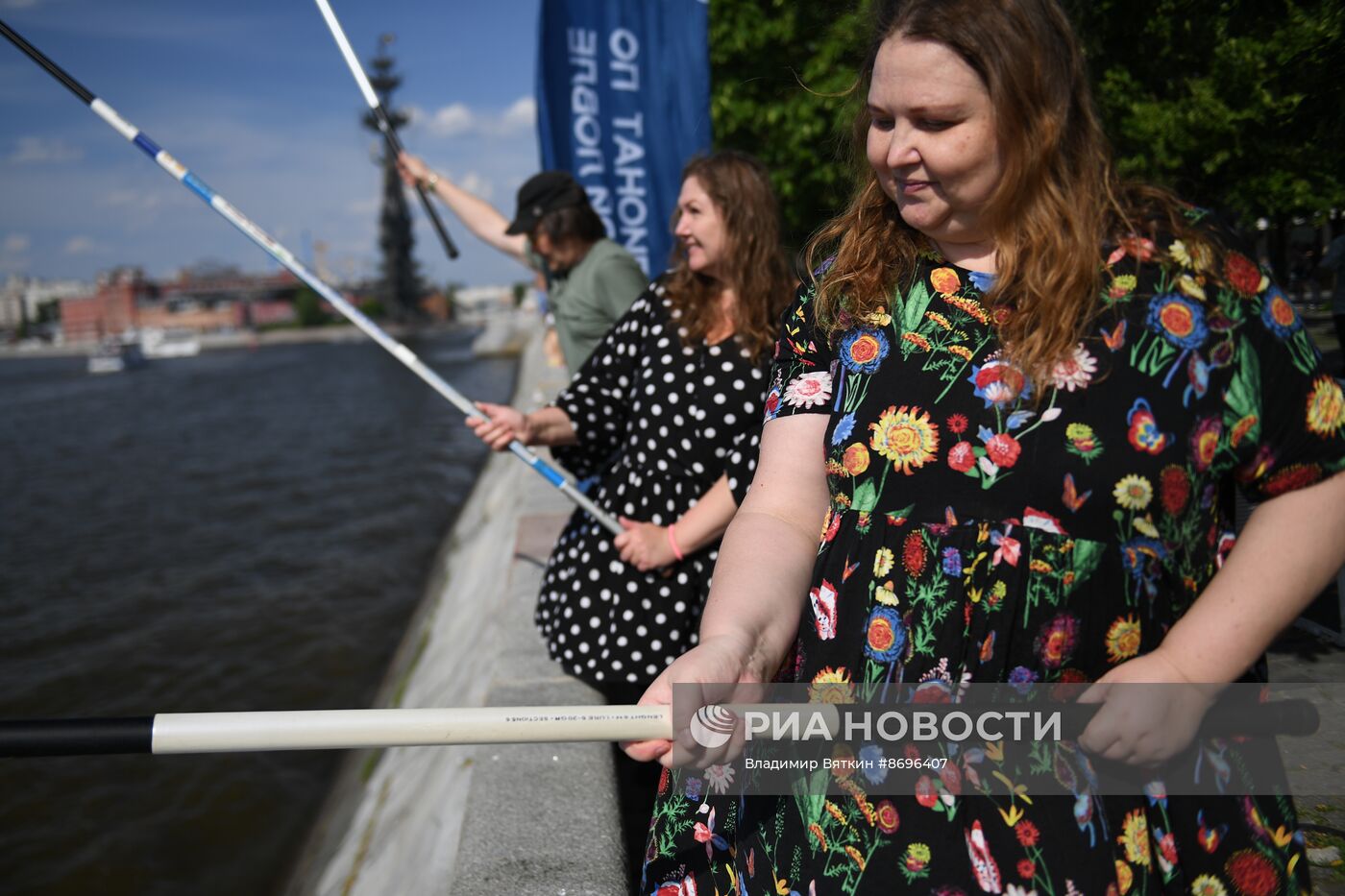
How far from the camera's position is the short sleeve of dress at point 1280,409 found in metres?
1.29

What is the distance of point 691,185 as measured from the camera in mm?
3268

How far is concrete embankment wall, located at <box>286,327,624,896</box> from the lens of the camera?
259 cm

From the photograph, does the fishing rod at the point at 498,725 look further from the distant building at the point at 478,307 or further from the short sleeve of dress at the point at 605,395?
the distant building at the point at 478,307

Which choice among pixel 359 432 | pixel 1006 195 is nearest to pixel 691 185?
pixel 1006 195

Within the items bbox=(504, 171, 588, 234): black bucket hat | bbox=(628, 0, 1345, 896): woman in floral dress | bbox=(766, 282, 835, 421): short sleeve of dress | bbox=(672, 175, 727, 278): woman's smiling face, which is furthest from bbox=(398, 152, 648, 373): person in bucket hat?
bbox=(628, 0, 1345, 896): woman in floral dress

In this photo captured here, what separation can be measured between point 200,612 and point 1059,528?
11672mm

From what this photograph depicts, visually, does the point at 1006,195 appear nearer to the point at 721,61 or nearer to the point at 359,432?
the point at 721,61

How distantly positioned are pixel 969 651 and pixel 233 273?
17184 centimetres

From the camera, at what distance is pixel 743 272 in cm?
318

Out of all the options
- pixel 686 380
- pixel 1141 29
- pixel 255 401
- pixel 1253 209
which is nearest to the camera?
pixel 686 380

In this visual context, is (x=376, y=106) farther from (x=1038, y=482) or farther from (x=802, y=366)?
(x=1038, y=482)

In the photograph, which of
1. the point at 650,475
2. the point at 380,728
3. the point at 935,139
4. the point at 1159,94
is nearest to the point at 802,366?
the point at 935,139

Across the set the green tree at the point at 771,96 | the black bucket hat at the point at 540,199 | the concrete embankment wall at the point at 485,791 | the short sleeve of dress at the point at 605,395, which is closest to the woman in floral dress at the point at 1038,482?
the concrete embankment wall at the point at 485,791

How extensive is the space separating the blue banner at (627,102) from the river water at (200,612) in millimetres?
4160
